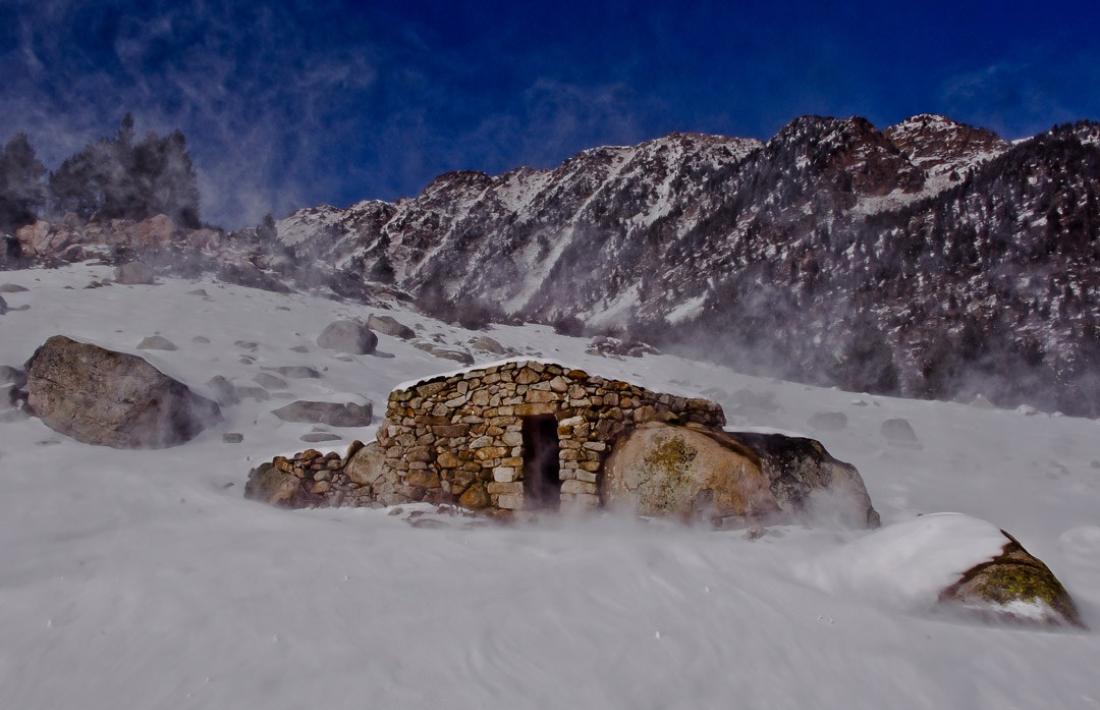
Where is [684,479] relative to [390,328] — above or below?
below

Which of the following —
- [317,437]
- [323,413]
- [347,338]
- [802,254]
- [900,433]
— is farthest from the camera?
[802,254]

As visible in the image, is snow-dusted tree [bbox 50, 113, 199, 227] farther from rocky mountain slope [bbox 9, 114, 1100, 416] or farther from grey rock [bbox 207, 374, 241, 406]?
grey rock [bbox 207, 374, 241, 406]

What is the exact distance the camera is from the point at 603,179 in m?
82.4

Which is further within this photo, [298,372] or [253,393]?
[298,372]

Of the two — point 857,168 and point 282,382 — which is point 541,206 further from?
point 282,382

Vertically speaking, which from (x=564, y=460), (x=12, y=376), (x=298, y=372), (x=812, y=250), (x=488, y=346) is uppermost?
(x=812, y=250)

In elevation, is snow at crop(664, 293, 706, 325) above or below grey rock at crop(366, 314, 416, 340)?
above

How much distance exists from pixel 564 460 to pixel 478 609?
9.97 ft

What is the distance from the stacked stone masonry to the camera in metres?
6.69

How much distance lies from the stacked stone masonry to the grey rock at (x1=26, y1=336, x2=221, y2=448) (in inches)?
182

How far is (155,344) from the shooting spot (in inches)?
511

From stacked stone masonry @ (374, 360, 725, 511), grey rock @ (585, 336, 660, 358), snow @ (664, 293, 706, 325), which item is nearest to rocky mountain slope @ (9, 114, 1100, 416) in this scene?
snow @ (664, 293, 706, 325)

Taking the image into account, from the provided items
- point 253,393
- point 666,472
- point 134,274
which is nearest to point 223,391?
point 253,393

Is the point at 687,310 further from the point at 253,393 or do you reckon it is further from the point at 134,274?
the point at 253,393
